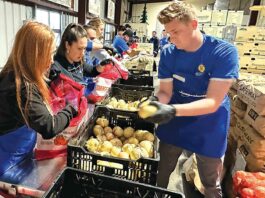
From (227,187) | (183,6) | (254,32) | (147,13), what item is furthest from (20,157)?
(147,13)

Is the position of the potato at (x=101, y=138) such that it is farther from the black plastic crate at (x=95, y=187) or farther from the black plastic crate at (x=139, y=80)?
the black plastic crate at (x=139, y=80)

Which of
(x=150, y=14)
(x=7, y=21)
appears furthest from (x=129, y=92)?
(x=150, y=14)

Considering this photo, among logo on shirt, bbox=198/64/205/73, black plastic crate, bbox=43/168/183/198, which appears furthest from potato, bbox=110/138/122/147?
logo on shirt, bbox=198/64/205/73

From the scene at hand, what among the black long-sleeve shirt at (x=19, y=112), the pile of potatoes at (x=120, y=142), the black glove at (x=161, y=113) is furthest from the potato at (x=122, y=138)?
the black glove at (x=161, y=113)

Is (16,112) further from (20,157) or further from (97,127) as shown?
(97,127)

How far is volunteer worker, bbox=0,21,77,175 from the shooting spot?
1148mm

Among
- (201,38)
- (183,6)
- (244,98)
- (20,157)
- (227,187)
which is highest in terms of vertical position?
(183,6)

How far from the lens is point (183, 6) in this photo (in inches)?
49.4

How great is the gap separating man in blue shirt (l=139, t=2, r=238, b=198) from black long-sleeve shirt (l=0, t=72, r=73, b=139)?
53cm

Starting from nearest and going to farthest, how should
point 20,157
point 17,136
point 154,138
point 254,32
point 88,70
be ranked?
point 17,136 → point 20,157 → point 154,138 → point 88,70 → point 254,32

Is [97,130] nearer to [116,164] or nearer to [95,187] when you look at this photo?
[116,164]

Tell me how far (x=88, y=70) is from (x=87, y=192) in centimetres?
167

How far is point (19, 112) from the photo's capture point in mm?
1188

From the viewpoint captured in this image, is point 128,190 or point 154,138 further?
point 154,138
